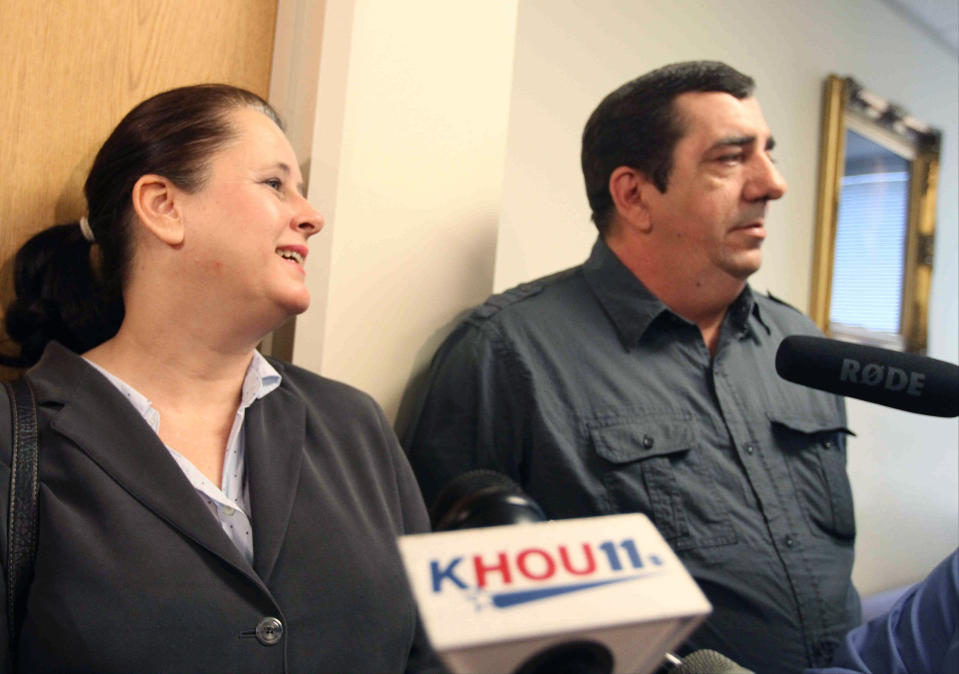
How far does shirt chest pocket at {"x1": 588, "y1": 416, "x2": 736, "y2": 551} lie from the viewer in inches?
48.6

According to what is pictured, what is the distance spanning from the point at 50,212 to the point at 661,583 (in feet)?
3.61

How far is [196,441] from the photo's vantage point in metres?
0.94

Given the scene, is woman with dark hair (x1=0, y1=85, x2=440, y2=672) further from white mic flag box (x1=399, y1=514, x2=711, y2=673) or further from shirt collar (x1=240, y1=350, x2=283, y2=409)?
white mic flag box (x1=399, y1=514, x2=711, y2=673)

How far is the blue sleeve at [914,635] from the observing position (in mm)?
810

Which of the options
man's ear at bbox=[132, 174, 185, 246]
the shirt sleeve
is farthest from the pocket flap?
man's ear at bbox=[132, 174, 185, 246]

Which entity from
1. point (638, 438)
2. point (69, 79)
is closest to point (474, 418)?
point (638, 438)

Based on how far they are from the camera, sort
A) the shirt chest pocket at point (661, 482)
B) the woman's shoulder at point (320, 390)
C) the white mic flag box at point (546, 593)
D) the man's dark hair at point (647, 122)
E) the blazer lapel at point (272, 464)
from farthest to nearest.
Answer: the man's dark hair at point (647, 122) → the shirt chest pocket at point (661, 482) → the woman's shoulder at point (320, 390) → the blazer lapel at point (272, 464) → the white mic flag box at point (546, 593)

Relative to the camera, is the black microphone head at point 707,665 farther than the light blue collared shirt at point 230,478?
No

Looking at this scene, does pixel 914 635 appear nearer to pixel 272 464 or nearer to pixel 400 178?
pixel 272 464

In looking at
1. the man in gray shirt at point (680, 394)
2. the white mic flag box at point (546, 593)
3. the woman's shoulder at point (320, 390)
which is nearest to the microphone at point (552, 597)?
the white mic flag box at point (546, 593)

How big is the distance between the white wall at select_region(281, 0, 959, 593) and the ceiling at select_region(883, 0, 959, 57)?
0.06m

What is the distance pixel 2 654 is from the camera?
745mm

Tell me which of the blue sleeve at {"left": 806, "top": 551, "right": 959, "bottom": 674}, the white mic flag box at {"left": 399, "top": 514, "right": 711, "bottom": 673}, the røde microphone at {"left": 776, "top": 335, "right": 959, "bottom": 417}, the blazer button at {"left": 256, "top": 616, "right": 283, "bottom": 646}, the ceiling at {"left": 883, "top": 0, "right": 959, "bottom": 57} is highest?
the ceiling at {"left": 883, "top": 0, "right": 959, "bottom": 57}

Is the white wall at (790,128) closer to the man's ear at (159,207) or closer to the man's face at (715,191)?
the man's face at (715,191)
